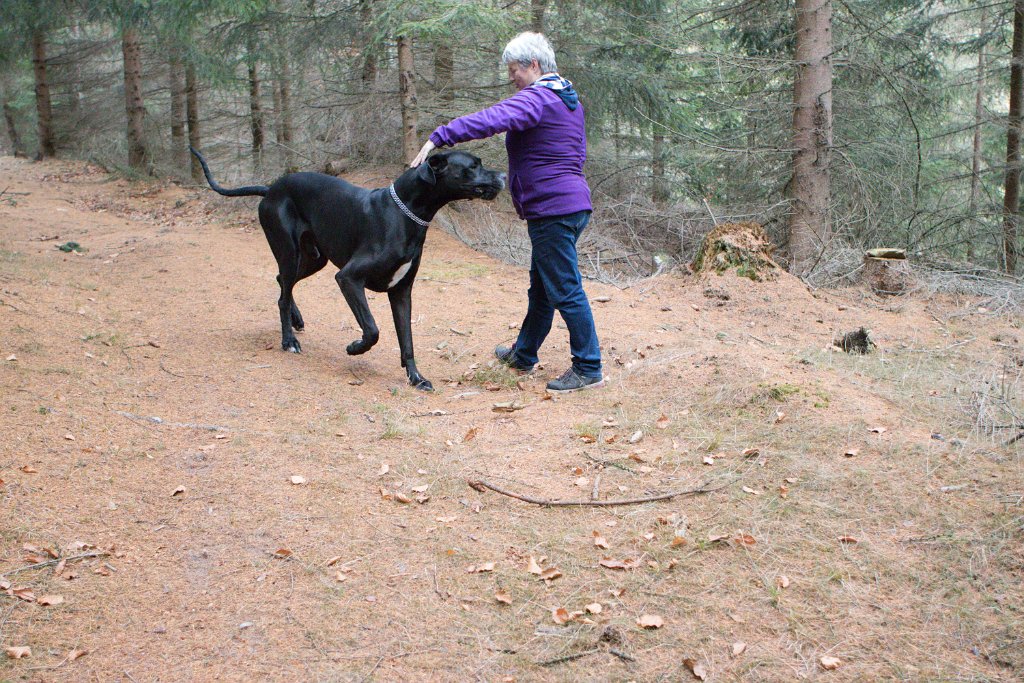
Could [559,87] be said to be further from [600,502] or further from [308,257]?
[600,502]

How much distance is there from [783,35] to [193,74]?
12073 millimetres

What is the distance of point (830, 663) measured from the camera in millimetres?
2873

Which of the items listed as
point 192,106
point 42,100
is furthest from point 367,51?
point 42,100

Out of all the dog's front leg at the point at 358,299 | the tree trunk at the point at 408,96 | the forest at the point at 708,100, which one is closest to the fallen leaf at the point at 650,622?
the dog's front leg at the point at 358,299

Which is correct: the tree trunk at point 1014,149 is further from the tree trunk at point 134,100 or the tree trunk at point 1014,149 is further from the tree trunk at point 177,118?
the tree trunk at point 177,118

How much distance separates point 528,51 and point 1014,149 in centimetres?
1108

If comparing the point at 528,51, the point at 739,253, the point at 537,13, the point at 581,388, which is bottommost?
the point at 581,388

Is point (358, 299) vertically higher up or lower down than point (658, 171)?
lower down

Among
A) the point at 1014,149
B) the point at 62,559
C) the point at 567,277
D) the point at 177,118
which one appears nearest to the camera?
the point at 62,559

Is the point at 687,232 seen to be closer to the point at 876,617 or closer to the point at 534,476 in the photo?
the point at 534,476

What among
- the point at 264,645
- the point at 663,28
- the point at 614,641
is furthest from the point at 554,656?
the point at 663,28

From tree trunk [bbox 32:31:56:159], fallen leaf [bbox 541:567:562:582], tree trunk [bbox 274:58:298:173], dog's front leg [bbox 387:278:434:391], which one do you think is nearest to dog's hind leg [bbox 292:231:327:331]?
dog's front leg [bbox 387:278:434:391]

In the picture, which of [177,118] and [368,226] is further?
[177,118]

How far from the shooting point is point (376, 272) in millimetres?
5617
